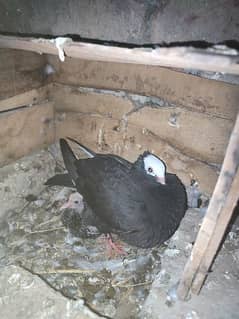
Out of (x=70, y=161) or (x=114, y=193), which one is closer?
(x=114, y=193)

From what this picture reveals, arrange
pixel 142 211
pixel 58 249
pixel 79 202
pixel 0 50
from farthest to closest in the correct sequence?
1. pixel 79 202
2. pixel 58 249
3. pixel 142 211
4. pixel 0 50

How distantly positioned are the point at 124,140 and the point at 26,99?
24.1 inches

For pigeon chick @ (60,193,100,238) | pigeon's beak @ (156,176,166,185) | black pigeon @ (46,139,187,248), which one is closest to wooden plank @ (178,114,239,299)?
black pigeon @ (46,139,187,248)

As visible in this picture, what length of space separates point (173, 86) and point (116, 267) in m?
0.96

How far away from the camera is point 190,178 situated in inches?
71.3

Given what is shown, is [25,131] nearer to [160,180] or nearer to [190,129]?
[160,180]

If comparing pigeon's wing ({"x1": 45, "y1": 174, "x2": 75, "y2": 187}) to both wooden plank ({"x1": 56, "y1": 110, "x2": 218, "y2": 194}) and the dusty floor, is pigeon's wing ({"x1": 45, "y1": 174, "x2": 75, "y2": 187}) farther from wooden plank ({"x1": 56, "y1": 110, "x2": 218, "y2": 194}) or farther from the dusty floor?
wooden plank ({"x1": 56, "y1": 110, "x2": 218, "y2": 194})

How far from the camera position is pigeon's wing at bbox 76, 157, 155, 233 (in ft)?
5.26

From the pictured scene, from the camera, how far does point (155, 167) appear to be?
169 cm

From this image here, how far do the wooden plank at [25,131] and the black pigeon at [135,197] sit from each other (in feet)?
1.21

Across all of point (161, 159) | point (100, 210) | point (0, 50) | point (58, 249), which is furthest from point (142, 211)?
point (0, 50)

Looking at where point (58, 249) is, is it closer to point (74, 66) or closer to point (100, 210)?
point (100, 210)

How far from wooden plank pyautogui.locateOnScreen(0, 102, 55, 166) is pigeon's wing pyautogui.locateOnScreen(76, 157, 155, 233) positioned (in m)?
0.36

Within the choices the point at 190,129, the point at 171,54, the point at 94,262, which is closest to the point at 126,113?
the point at 190,129
